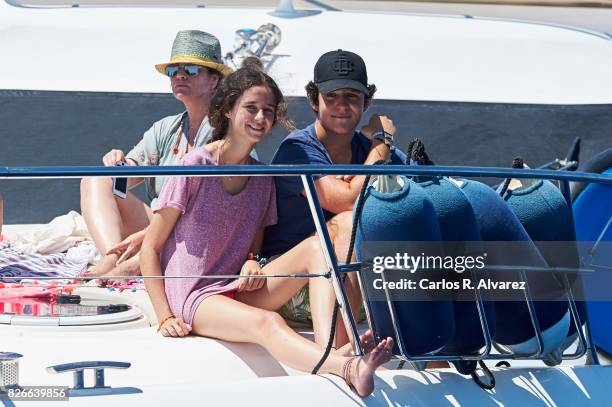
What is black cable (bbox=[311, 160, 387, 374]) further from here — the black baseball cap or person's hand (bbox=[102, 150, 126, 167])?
person's hand (bbox=[102, 150, 126, 167])

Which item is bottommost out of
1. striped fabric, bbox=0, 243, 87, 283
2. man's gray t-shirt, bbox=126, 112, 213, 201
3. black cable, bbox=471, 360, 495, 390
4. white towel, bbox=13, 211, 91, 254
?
black cable, bbox=471, 360, 495, 390

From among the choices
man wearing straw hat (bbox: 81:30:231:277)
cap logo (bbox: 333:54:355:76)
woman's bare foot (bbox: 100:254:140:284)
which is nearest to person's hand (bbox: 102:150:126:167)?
man wearing straw hat (bbox: 81:30:231:277)

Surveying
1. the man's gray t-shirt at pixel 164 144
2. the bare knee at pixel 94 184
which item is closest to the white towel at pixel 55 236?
the bare knee at pixel 94 184

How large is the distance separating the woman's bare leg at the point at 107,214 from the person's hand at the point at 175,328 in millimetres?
569

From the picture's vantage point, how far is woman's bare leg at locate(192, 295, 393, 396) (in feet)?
8.94

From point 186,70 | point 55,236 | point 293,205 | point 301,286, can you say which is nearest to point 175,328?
point 301,286

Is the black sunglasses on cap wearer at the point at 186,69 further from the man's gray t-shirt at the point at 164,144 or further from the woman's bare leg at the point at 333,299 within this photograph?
the woman's bare leg at the point at 333,299

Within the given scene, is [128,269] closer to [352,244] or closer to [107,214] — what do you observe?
[107,214]

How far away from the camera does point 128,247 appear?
334cm

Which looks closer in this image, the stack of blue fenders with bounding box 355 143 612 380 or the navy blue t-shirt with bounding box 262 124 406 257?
the stack of blue fenders with bounding box 355 143 612 380

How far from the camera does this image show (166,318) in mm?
2941

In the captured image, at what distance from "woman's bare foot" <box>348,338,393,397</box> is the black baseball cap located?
0.88 metres

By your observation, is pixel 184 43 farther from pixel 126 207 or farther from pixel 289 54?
pixel 289 54

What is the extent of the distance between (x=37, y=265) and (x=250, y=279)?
88 centimetres
